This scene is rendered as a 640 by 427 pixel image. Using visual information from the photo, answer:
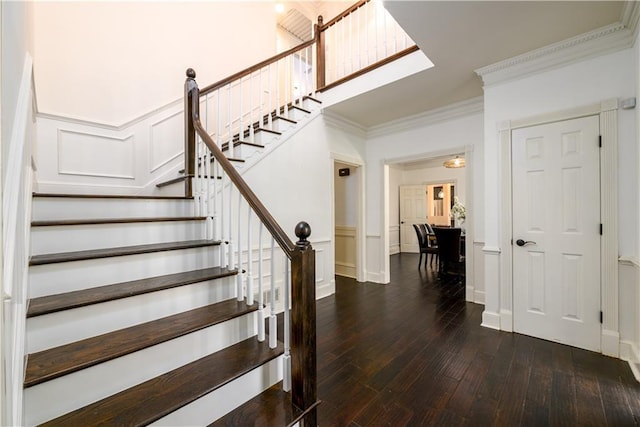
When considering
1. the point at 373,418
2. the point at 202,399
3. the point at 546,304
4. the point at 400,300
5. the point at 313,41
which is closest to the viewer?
the point at 202,399

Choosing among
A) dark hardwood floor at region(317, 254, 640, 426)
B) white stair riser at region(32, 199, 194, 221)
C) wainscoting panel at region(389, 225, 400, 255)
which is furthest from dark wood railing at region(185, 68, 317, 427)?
wainscoting panel at region(389, 225, 400, 255)

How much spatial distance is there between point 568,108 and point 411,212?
5.75 m

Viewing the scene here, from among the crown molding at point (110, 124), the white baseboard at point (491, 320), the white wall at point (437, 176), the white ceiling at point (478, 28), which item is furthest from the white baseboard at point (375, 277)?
the white wall at point (437, 176)

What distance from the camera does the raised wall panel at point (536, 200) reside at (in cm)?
250

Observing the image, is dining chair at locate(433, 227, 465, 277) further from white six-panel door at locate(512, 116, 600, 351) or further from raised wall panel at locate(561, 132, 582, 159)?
raised wall panel at locate(561, 132, 582, 159)

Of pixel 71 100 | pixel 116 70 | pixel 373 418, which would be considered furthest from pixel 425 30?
pixel 71 100

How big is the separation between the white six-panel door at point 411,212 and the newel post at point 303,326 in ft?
23.3

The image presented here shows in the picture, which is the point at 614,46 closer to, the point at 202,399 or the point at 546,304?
the point at 546,304

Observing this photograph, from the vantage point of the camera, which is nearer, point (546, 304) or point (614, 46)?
point (614, 46)

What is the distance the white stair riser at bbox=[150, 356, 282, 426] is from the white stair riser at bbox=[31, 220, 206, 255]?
3.84ft

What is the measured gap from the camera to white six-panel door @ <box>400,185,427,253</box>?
7.96 m

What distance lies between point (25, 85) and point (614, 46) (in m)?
4.13

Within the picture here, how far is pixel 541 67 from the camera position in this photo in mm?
2500

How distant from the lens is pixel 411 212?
8031mm
